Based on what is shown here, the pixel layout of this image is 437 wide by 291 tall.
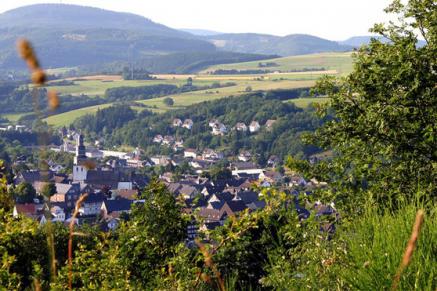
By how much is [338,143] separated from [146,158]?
283 ft

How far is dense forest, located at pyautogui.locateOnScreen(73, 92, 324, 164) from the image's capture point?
100938mm

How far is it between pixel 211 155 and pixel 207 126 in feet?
45.3

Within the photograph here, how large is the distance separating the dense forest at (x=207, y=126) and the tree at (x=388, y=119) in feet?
281

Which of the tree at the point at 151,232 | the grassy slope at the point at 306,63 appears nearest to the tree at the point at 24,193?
the tree at the point at 151,232

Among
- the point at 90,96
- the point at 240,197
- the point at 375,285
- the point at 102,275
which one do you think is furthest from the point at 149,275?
the point at 90,96

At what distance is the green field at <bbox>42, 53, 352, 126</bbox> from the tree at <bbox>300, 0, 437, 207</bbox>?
8862cm

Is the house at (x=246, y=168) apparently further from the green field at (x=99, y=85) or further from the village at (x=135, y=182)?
the green field at (x=99, y=85)

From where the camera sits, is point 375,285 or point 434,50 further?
point 434,50

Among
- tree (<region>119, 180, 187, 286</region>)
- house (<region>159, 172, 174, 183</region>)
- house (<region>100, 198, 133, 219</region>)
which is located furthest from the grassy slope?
tree (<region>119, 180, 187, 286</region>)

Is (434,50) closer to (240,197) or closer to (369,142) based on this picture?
(369,142)

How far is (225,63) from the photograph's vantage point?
649ft

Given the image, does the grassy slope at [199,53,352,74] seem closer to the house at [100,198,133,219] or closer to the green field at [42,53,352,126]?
the green field at [42,53,352,126]

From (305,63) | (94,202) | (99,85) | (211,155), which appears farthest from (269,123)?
(305,63)

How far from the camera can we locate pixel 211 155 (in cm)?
9988
